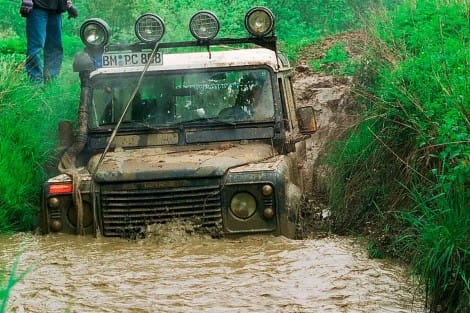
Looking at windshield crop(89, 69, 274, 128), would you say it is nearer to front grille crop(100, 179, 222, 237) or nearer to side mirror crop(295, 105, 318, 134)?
side mirror crop(295, 105, 318, 134)

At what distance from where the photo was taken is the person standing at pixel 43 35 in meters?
9.22

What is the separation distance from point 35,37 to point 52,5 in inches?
→ 17.5

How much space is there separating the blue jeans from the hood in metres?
3.10

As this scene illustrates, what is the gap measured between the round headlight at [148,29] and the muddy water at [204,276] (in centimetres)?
161

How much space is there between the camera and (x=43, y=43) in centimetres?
939

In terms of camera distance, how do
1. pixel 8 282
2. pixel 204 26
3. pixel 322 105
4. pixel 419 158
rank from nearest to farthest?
pixel 8 282 < pixel 419 158 < pixel 204 26 < pixel 322 105

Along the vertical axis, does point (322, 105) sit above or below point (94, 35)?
below

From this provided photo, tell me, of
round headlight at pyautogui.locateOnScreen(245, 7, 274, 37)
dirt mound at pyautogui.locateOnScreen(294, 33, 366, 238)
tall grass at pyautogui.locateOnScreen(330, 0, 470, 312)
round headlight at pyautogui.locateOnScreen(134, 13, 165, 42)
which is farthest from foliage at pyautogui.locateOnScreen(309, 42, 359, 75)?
round headlight at pyautogui.locateOnScreen(134, 13, 165, 42)

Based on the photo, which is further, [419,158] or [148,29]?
[148,29]

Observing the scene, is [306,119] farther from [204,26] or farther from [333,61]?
[333,61]

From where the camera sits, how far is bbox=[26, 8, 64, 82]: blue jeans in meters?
9.26

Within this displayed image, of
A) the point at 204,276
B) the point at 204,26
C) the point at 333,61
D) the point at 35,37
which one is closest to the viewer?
the point at 204,276


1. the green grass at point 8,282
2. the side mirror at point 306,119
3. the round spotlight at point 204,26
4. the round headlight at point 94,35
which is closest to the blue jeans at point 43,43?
the round headlight at point 94,35

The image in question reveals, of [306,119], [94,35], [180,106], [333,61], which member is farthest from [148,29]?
[333,61]
